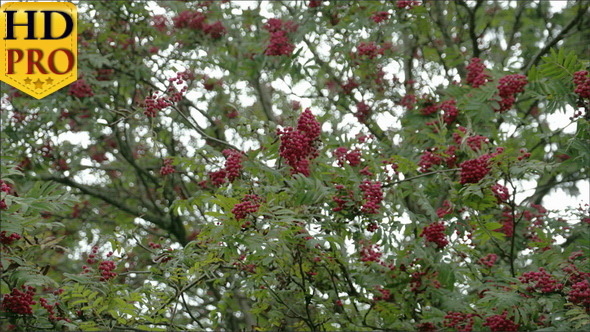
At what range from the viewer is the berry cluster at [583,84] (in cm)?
404

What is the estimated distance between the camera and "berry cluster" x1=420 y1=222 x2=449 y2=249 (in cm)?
458

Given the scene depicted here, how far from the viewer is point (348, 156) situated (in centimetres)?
462

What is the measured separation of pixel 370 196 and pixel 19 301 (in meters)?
2.20

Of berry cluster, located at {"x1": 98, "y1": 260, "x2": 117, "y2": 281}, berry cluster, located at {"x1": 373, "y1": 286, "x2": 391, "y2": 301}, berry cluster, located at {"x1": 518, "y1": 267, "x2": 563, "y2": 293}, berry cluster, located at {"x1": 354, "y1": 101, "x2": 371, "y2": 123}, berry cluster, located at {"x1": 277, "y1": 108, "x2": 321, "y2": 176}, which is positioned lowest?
berry cluster, located at {"x1": 518, "y1": 267, "x2": 563, "y2": 293}

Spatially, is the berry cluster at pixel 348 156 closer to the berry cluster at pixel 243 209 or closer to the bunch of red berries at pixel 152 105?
the berry cluster at pixel 243 209

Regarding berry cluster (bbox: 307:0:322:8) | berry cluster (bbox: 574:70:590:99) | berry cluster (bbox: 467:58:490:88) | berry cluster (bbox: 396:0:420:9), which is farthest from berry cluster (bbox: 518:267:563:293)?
berry cluster (bbox: 307:0:322:8)

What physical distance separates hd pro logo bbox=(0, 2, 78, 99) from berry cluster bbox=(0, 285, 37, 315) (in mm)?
3495

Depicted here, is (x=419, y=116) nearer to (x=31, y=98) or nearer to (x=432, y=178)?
(x=432, y=178)

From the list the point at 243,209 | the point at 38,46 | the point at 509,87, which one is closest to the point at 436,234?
the point at 509,87

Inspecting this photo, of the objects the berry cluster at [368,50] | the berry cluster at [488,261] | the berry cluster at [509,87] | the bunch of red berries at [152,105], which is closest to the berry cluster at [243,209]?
the bunch of red berries at [152,105]

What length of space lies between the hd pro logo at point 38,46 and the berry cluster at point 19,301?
11.5 feet

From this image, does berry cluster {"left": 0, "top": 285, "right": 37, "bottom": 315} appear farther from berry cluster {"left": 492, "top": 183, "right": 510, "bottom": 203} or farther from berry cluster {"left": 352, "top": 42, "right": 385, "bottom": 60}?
berry cluster {"left": 352, "top": 42, "right": 385, "bottom": 60}

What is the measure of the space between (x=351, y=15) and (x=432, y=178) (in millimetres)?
2511

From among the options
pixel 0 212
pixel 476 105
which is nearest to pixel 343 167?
pixel 476 105
